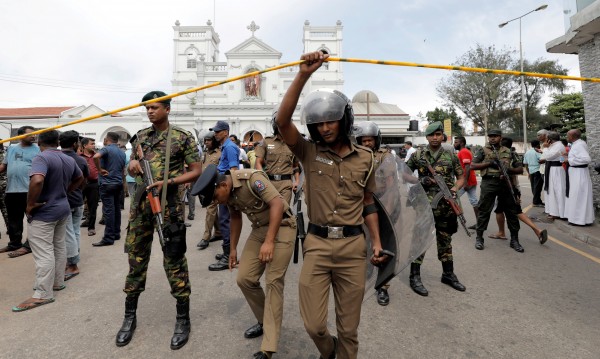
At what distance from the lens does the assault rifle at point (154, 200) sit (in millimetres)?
2523

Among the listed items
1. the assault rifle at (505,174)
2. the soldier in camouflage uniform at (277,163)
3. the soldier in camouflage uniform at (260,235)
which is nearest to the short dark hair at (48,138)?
the soldier in camouflage uniform at (277,163)

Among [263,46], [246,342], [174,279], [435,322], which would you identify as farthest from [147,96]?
[263,46]

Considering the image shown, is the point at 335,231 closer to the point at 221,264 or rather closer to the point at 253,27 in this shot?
the point at 221,264

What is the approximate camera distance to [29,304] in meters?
3.22

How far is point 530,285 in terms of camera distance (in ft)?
12.2

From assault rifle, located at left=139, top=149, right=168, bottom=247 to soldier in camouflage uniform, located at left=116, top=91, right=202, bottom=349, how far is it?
4 centimetres

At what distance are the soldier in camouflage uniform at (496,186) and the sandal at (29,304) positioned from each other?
18.8 ft

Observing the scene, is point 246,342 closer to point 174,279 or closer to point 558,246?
point 174,279

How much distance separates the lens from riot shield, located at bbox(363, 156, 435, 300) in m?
2.39

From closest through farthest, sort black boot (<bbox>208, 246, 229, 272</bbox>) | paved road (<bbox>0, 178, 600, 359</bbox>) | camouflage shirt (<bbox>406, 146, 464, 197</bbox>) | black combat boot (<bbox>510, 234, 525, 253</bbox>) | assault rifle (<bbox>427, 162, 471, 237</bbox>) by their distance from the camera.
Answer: paved road (<bbox>0, 178, 600, 359</bbox>)
assault rifle (<bbox>427, 162, 471, 237</bbox>)
camouflage shirt (<bbox>406, 146, 464, 197</bbox>)
black boot (<bbox>208, 246, 229, 272</bbox>)
black combat boot (<bbox>510, 234, 525, 253</bbox>)

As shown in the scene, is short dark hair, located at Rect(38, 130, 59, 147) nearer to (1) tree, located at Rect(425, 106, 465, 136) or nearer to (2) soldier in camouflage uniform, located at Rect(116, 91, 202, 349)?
(2) soldier in camouflage uniform, located at Rect(116, 91, 202, 349)

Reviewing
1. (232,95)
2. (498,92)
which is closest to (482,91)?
(498,92)

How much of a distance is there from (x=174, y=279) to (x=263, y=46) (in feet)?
143

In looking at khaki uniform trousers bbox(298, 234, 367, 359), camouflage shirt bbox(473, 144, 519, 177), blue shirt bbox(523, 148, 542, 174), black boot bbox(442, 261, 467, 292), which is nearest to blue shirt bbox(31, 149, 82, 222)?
khaki uniform trousers bbox(298, 234, 367, 359)
